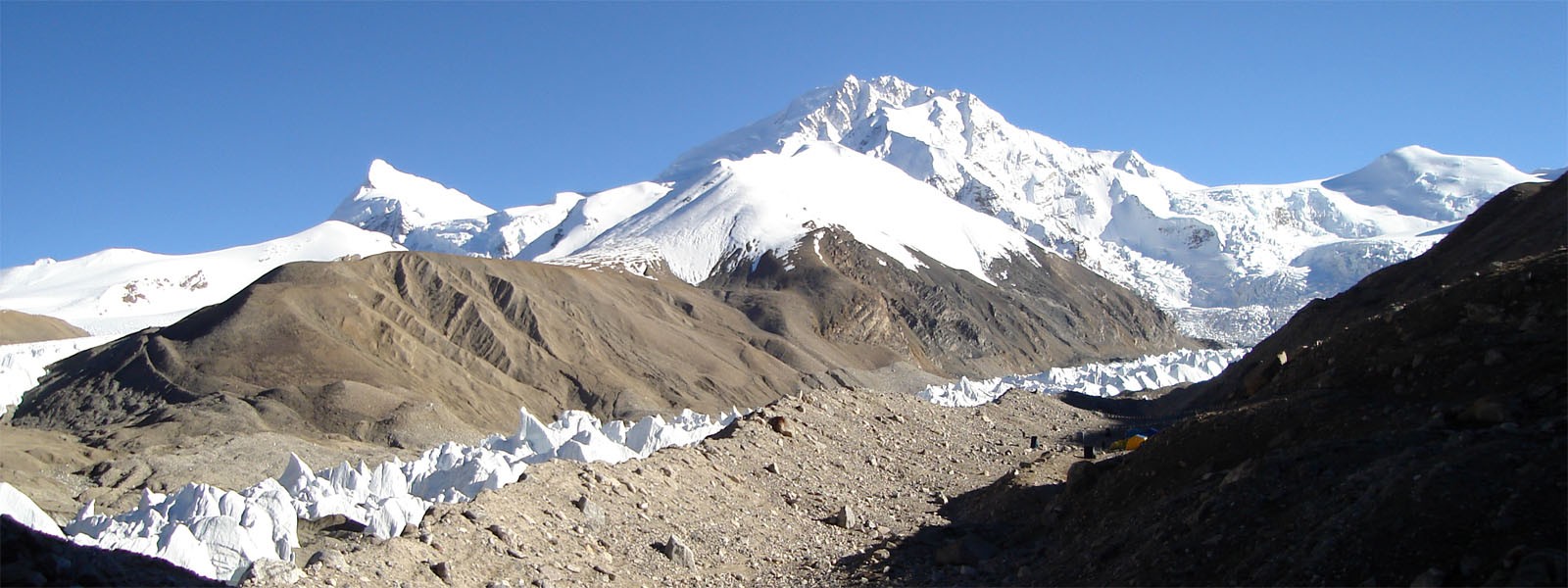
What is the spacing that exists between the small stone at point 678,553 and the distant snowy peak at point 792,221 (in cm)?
10252

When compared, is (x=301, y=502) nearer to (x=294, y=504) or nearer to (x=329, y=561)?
(x=294, y=504)

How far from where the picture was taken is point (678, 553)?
13055 millimetres

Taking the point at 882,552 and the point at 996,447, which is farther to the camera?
the point at 996,447

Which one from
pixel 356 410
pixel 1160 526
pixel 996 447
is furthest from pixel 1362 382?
pixel 356 410

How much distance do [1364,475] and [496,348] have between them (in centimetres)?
6072

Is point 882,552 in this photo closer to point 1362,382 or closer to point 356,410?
point 1362,382

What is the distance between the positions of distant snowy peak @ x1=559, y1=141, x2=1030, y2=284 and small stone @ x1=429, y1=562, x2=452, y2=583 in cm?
10467

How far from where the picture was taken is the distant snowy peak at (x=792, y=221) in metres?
123

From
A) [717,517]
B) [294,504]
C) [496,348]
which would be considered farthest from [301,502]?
[496,348]

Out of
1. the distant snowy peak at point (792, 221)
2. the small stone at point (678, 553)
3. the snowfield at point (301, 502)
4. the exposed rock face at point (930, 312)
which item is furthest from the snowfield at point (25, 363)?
the distant snowy peak at point (792, 221)

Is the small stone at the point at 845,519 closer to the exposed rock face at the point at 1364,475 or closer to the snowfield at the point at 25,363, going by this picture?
the exposed rock face at the point at 1364,475

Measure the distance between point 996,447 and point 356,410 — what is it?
32.5 m

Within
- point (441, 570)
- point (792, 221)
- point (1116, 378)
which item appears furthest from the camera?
point (792, 221)

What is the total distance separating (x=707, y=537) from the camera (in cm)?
1418
